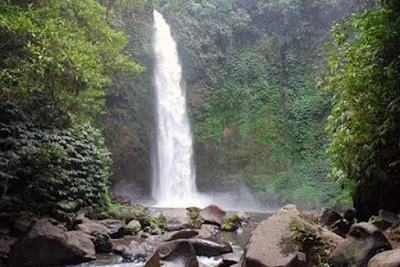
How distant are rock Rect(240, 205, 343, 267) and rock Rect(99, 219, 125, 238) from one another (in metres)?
4.43

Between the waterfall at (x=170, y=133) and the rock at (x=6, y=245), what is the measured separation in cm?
1236

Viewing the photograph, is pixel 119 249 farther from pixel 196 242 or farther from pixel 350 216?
pixel 350 216

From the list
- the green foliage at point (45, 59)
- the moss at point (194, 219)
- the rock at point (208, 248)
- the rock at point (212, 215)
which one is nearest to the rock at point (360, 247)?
the rock at point (208, 248)

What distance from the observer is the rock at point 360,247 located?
429 cm

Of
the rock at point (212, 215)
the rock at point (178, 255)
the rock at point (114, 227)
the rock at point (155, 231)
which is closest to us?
the rock at point (178, 255)

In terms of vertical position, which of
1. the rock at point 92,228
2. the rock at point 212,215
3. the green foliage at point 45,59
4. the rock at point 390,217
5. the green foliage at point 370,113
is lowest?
the rock at point 212,215

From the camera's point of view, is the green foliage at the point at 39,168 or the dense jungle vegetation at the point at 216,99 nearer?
the dense jungle vegetation at the point at 216,99

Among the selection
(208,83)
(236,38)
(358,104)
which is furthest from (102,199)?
(236,38)

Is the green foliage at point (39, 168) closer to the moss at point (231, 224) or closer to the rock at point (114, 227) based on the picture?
the rock at point (114, 227)

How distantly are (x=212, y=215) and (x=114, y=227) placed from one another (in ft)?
12.0

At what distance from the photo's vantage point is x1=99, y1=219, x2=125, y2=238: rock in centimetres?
887

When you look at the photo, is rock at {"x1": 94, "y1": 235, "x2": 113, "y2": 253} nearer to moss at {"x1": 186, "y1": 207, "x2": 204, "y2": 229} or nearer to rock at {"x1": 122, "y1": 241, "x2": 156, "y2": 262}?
rock at {"x1": 122, "y1": 241, "x2": 156, "y2": 262}

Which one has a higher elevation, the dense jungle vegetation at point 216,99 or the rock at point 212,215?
the dense jungle vegetation at point 216,99

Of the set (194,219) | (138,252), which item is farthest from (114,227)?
(194,219)
